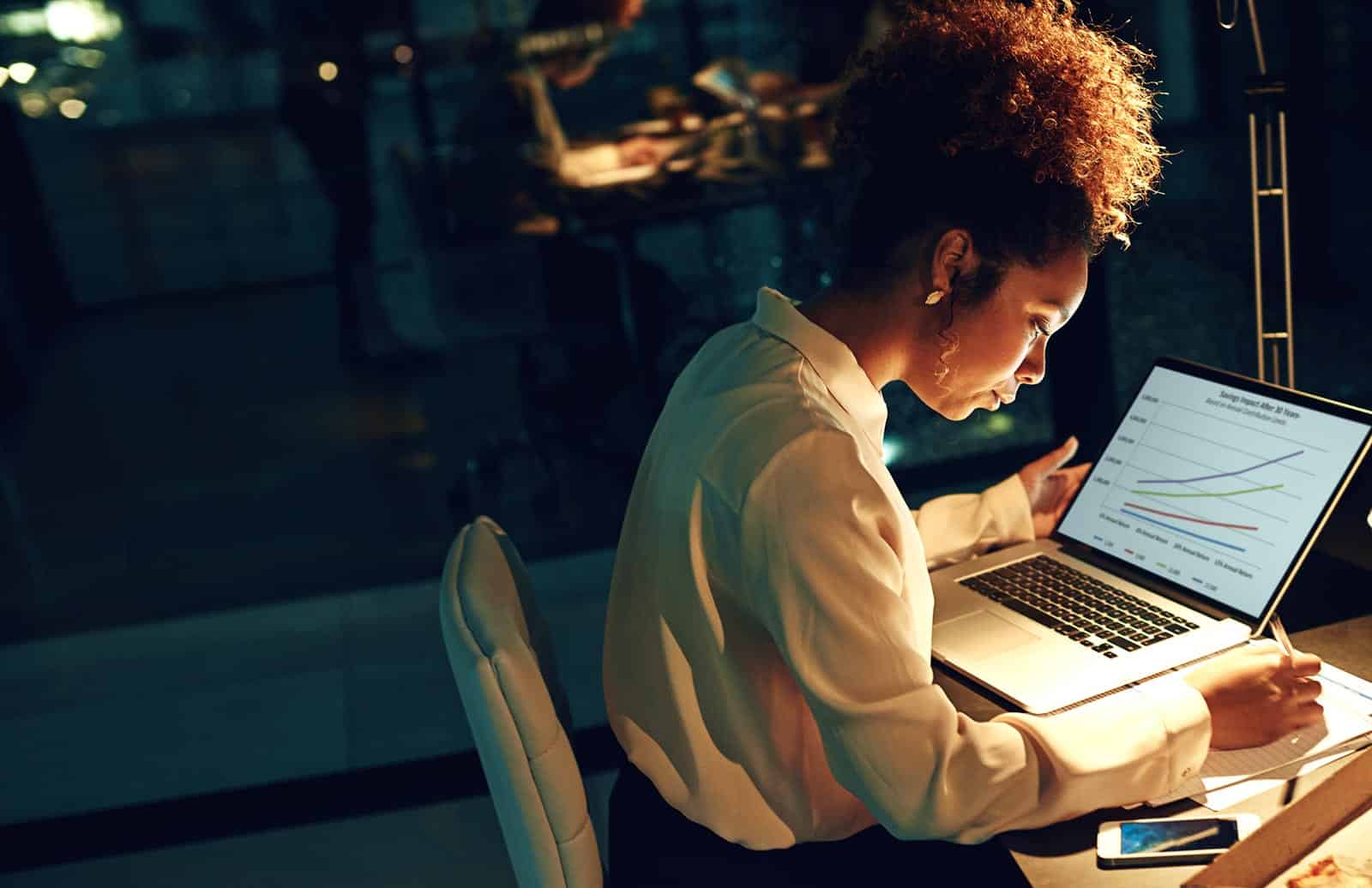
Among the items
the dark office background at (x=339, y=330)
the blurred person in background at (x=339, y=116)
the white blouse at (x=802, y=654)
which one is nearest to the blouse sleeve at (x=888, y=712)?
the white blouse at (x=802, y=654)

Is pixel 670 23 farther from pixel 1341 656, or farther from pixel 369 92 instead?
pixel 1341 656

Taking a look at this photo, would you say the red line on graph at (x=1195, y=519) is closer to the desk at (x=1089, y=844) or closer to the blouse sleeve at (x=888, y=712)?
the desk at (x=1089, y=844)

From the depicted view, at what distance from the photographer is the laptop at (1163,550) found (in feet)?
4.14

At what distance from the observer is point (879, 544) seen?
1051 millimetres

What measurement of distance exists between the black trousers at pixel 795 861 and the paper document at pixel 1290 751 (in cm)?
19

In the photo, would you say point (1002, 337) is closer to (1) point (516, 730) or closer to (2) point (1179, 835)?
(2) point (1179, 835)

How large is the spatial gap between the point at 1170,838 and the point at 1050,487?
0.65 metres

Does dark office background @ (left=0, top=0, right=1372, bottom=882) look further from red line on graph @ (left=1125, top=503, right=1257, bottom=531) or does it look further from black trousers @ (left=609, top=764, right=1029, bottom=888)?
black trousers @ (left=609, top=764, right=1029, bottom=888)

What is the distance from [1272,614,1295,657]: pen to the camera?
124 centimetres

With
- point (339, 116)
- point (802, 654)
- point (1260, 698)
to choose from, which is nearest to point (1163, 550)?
point (1260, 698)

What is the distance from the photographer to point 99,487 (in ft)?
11.0

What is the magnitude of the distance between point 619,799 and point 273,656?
2.12 m

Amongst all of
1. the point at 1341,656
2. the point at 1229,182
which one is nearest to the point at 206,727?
the point at 1341,656

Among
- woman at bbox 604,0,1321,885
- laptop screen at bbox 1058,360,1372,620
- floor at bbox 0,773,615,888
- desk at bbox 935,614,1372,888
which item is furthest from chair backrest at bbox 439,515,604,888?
floor at bbox 0,773,615,888
